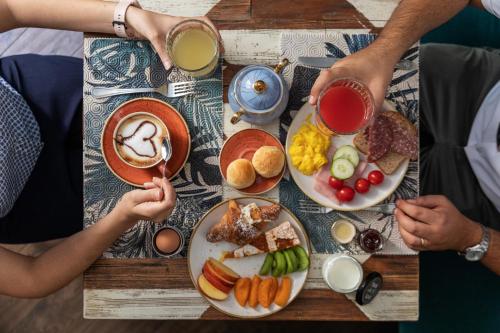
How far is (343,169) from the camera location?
3.89 feet

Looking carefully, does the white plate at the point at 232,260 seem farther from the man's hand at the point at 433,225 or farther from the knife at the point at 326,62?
the knife at the point at 326,62

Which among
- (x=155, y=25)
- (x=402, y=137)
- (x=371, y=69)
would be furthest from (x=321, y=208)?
(x=155, y=25)

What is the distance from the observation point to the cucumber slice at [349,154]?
120 centimetres

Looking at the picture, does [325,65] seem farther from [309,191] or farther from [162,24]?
[162,24]

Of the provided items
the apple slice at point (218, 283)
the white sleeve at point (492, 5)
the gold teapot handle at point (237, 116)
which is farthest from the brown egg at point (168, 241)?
the white sleeve at point (492, 5)

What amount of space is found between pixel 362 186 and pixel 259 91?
1.22 feet

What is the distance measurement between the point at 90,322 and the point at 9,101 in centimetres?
119

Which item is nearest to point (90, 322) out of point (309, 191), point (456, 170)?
point (309, 191)

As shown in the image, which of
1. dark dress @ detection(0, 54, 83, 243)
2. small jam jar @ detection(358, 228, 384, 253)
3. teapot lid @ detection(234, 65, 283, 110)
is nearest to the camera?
teapot lid @ detection(234, 65, 283, 110)

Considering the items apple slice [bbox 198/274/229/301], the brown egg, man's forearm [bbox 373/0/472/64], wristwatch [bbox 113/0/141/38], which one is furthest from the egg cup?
man's forearm [bbox 373/0/472/64]

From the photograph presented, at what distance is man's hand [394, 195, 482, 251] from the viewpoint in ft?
3.92

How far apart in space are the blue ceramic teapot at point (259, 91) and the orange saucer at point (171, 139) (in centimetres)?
16

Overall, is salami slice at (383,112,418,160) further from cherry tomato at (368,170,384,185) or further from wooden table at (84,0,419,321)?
wooden table at (84,0,419,321)

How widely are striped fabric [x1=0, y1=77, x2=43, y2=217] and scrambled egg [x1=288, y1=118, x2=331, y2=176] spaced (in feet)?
2.48
